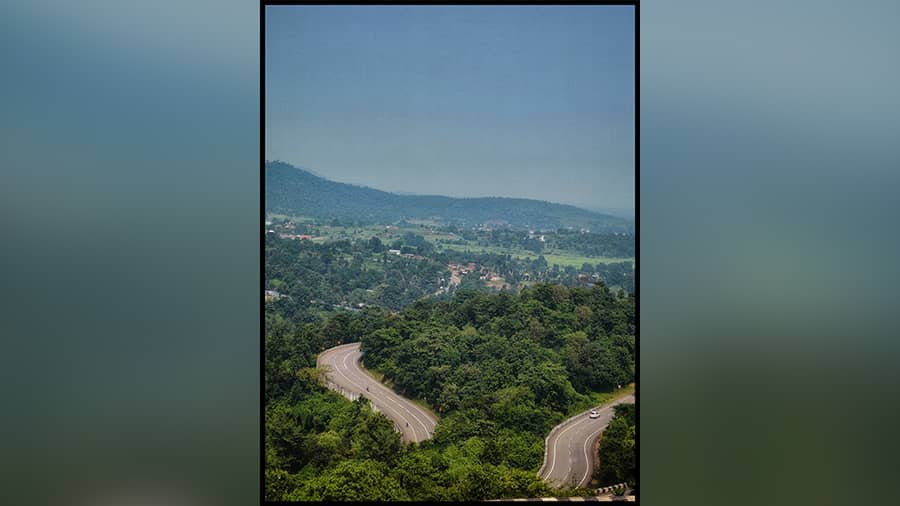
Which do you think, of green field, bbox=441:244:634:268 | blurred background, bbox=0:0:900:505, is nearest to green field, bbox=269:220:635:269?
green field, bbox=441:244:634:268

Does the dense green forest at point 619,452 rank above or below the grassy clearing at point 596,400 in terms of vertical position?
below

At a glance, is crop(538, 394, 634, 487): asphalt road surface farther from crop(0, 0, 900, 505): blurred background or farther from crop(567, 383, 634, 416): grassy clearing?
crop(0, 0, 900, 505): blurred background

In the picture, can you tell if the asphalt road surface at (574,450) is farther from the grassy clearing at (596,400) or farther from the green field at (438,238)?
the green field at (438,238)

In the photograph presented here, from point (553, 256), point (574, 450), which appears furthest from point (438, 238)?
point (574, 450)
